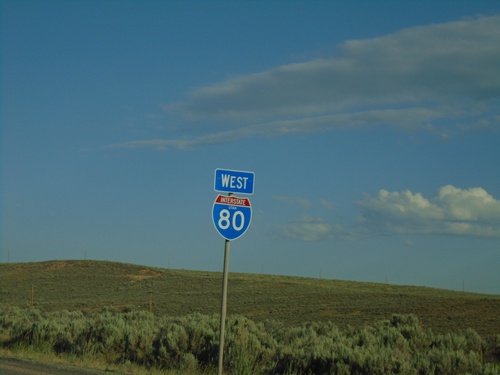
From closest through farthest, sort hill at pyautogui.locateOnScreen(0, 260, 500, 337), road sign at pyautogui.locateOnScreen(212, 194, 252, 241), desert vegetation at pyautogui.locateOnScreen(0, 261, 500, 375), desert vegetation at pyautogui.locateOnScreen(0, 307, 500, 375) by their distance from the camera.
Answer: road sign at pyautogui.locateOnScreen(212, 194, 252, 241)
desert vegetation at pyautogui.locateOnScreen(0, 307, 500, 375)
desert vegetation at pyautogui.locateOnScreen(0, 261, 500, 375)
hill at pyautogui.locateOnScreen(0, 260, 500, 337)

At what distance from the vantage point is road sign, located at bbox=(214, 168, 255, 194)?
1339cm

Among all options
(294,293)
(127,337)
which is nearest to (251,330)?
(127,337)

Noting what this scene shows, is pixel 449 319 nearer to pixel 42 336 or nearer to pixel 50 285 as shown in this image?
pixel 42 336

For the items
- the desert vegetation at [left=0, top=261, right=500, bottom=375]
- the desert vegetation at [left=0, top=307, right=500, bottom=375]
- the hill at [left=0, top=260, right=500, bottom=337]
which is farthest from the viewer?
the hill at [left=0, top=260, right=500, bottom=337]

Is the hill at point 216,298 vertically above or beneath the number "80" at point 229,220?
beneath

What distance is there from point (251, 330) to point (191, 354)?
4277mm

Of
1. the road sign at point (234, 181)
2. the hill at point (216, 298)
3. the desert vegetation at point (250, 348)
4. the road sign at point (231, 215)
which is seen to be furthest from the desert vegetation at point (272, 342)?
the road sign at point (234, 181)

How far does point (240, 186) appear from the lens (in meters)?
13.6

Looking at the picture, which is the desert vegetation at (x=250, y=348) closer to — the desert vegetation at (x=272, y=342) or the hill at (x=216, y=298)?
the desert vegetation at (x=272, y=342)

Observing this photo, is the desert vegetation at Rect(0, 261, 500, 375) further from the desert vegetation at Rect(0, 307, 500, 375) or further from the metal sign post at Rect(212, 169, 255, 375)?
the metal sign post at Rect(212, 169, 255, 375)

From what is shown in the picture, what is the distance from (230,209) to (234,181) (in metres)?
0.54

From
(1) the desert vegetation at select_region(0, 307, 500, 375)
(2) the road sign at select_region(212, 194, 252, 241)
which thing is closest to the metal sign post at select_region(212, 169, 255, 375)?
(2) the road sign at select_region(212, 194, 252, 241)

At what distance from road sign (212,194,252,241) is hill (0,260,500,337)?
21533mm

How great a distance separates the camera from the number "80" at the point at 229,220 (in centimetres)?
1340
